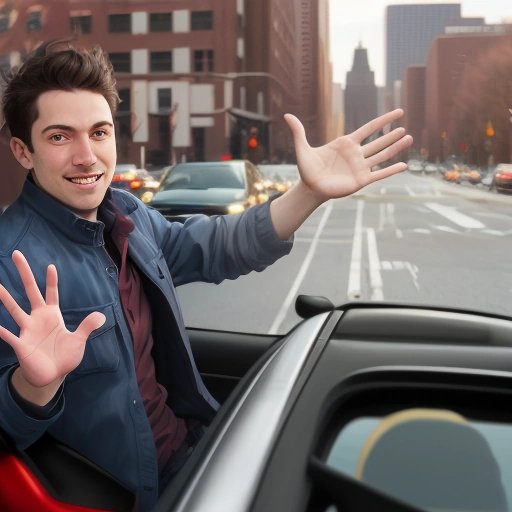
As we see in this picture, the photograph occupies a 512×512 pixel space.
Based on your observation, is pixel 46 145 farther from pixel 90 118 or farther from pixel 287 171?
pixel 287 171

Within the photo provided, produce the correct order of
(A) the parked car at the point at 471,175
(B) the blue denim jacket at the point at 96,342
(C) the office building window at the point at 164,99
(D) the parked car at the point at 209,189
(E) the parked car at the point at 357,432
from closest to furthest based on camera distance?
1. (E) the parked car at the point at 357,432
2. (B) the blue denim jacket at the point at 96,342
3. (D) the parked car at the point at 209,189
4. (A) the parked car at the point at 471,175
5. (C) the office building window at the point at 164,99

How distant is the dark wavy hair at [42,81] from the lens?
204 cm

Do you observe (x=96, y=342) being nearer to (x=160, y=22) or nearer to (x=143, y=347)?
(x=143, y=347)

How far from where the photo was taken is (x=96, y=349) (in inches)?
72.5

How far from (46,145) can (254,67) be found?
9379cm

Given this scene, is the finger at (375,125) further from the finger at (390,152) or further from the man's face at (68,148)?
the man's face at (68,148)

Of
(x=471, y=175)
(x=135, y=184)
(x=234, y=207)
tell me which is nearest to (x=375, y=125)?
(x=234, y=207)

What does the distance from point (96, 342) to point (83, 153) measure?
1.44ft

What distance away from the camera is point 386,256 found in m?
17.1

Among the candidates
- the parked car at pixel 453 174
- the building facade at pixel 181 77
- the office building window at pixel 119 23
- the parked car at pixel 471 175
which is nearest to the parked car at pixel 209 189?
the parked car at pixel 471 175

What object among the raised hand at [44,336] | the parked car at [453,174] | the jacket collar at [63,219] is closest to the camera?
the raised hand at [44,336]

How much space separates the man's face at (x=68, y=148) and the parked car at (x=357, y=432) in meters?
0.68

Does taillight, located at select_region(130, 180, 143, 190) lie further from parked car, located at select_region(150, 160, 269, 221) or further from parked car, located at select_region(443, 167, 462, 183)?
parked car, located at select_region(443, 167, 462, 183)

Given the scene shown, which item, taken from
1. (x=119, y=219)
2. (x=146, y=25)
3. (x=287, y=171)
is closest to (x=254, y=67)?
(x=146, y=25)
